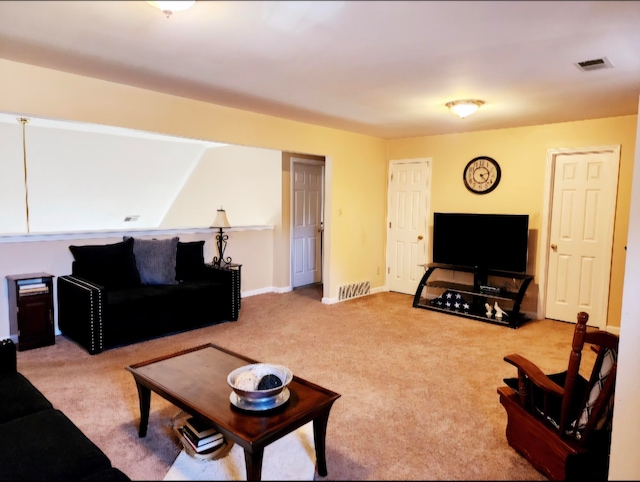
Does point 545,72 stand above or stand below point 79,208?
above

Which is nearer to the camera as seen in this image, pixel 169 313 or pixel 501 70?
pixel 501 70

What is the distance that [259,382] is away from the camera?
76.7 inches

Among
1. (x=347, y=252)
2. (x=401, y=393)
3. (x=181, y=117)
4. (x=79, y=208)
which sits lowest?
(x=401, y=393)

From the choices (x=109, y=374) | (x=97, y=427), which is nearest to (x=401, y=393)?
(x=97, y=427)

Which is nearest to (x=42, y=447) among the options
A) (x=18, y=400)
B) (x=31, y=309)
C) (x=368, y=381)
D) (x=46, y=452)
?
(x=46, y=452)

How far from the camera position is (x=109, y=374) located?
325 cm

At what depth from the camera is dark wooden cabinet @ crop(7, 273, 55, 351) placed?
3730 millimetres

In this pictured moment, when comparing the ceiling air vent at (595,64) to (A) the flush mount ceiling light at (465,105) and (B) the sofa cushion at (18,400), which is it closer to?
(A) the flush mount ceiling light at (465,105)

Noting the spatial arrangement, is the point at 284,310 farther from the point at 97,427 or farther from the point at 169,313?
the point at 97,427

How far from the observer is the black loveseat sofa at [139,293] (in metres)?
3.75

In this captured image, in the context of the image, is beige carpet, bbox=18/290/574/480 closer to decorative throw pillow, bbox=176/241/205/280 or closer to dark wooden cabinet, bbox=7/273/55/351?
dark wooden cabinet, bbox=7/273/55/351

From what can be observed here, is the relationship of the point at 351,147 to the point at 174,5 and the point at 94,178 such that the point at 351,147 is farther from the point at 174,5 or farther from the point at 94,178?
the point at 94,178

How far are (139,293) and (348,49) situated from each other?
2973mm

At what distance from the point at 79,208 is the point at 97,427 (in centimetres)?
541
